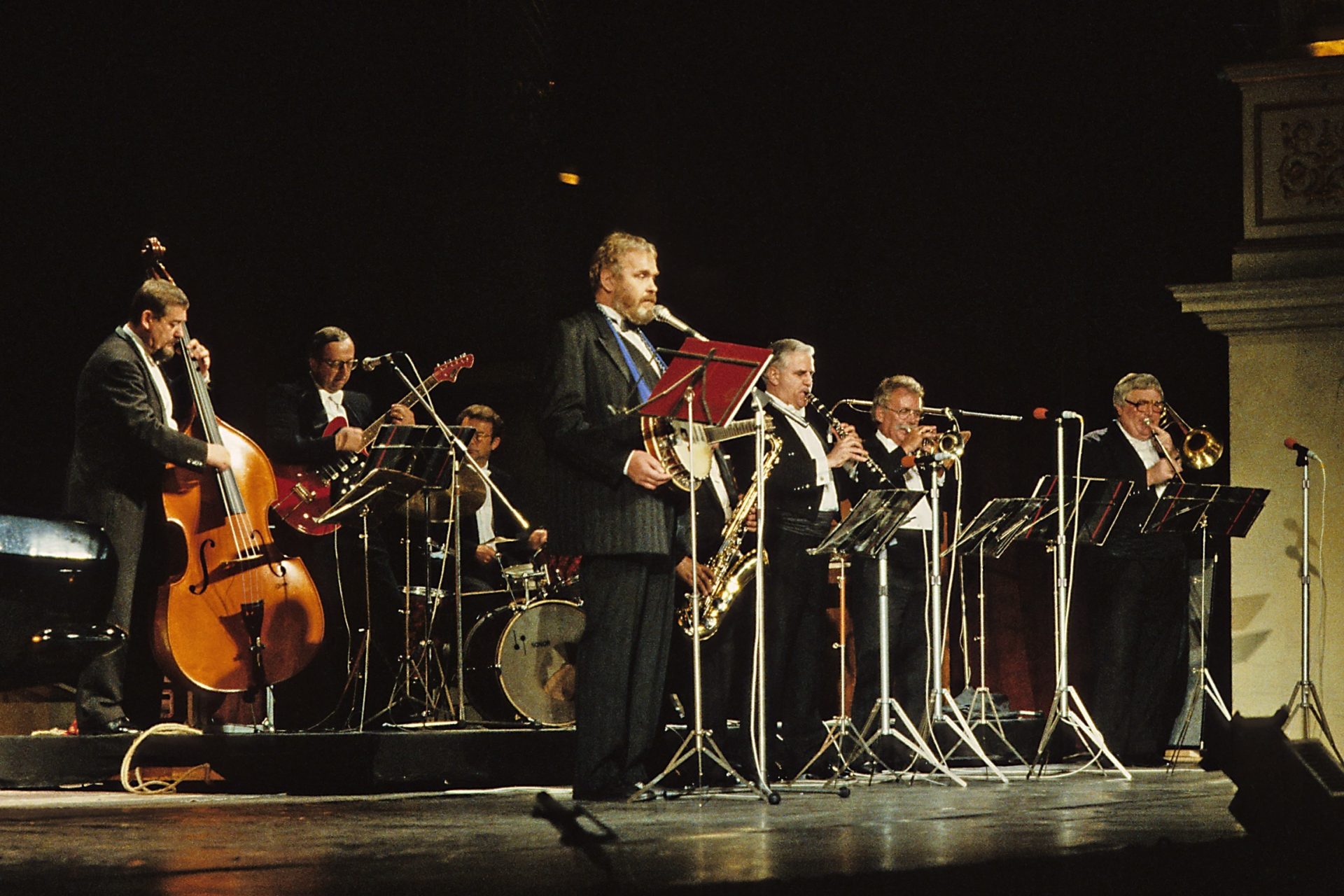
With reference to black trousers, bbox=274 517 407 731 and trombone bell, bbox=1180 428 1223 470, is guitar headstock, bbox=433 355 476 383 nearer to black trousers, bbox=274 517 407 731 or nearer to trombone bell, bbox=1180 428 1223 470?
black trousers, bbox=274 517 407 731

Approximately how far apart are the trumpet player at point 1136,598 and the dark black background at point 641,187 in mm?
1077

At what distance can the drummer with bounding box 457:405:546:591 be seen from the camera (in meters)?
7.87

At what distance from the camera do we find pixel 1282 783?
338 cm

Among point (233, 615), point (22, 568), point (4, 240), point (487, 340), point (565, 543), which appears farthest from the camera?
point (487, 340)

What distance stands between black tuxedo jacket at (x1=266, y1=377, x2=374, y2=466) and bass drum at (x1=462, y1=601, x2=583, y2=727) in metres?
1.12

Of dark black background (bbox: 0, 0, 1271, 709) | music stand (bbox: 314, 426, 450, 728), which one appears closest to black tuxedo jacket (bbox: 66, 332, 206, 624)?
music stand (bbox: 314, 426, 450, 728)

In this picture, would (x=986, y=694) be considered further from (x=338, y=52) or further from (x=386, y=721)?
(x=338, y=52)

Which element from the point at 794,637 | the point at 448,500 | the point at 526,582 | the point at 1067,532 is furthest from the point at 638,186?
the point at 794,637

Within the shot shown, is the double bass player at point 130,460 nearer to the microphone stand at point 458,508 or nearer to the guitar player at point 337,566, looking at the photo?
the guitar player at point 337,566

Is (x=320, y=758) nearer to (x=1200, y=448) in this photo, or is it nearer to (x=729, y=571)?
(x=729, y=571)

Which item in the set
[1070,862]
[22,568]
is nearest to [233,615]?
[22,568]

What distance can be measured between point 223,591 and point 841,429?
8.05 feet

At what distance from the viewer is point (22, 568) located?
11.0ft

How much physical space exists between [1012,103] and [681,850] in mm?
5773
